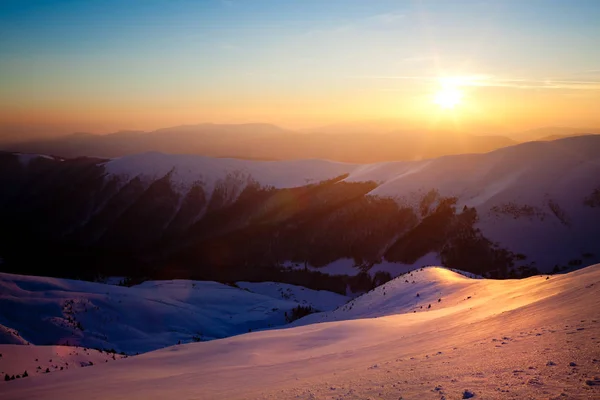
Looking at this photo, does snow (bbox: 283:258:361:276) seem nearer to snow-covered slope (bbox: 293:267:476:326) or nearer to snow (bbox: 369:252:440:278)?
snow (bbox: 369:252:440:278)

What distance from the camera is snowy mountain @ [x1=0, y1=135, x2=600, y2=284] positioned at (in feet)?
156

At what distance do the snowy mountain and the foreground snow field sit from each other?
38176 mm

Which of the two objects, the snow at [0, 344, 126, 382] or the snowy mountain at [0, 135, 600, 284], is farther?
the snowy mountain at [0, 135, 600, 284]

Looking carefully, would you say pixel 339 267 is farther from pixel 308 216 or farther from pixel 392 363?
pixel 392 363

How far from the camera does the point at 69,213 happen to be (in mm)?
86938

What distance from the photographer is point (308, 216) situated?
66562mm

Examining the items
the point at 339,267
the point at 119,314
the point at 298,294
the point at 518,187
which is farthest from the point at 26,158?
the point at 518,187

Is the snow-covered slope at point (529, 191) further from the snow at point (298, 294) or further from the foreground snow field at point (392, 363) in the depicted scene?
the foreground snow field at point (392, 363)

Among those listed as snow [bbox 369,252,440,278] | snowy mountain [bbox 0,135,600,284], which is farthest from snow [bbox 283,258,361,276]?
snow [bbox 369,252,440,278]

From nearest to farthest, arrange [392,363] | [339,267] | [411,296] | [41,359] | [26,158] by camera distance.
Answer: [392,363] → [41,359] → [411,296] → [339,267] → [26,158]

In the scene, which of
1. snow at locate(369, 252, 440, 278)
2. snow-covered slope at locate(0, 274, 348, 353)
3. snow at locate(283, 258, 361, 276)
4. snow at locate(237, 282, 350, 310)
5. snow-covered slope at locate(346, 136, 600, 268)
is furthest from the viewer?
snow at locate(283, 258, 361, 276)

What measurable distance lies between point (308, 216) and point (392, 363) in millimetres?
59774

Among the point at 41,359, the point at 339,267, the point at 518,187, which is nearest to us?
the point at 41,359

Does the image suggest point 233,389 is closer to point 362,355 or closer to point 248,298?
point 362,355
